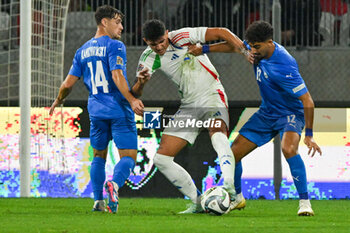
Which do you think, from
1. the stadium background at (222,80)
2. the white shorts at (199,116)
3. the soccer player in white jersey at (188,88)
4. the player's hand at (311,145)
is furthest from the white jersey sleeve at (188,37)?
the stadium background at (222,80)

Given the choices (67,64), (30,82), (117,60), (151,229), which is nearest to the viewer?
(151,229)

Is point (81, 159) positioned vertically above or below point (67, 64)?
below

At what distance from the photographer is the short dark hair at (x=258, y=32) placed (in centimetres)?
643

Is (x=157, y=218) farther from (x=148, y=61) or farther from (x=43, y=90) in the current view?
(x=43, y=90)

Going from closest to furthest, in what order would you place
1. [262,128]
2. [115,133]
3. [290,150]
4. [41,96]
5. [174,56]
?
[290,150] < [115,133] < [174,56] < [262,128] < [41,96]

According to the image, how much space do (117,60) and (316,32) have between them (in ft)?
13.9

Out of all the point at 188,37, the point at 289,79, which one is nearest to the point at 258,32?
the point at 289,79

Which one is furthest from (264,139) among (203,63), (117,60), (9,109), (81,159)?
(9,109)

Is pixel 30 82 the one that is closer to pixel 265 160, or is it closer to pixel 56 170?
pixel 56 170

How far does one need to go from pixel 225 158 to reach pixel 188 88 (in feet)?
2.29

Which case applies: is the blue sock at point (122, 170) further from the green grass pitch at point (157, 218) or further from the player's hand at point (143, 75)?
the player's hand at point (143, 75)

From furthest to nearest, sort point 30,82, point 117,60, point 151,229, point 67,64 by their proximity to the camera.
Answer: point 67,64 → point 30,82 → point 117,60 → point 151,229

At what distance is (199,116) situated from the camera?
6645 millimetres

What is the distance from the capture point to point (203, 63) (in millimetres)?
6742
